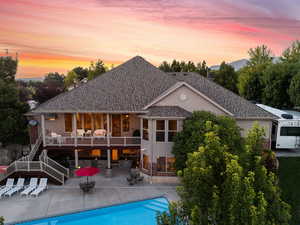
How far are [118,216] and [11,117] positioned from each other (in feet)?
54.0

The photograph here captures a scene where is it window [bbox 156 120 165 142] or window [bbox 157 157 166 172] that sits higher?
window [bbox 156 120 165 142]

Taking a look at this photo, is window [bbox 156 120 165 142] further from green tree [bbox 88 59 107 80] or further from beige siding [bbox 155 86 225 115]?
green tree [bbox 88 59 107 80]

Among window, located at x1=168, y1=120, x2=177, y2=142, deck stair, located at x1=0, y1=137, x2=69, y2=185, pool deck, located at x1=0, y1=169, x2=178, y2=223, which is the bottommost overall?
pool deck, located at x1=0, y1=169, x2=178, y2=223

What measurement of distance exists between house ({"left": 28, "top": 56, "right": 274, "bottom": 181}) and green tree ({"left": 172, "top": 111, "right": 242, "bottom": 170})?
1123 mm

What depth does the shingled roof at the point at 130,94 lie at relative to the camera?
1811 centimetres

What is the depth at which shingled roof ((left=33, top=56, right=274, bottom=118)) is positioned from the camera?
18.1 metres

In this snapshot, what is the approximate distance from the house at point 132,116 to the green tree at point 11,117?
2626mm

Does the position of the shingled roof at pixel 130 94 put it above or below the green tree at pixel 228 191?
above

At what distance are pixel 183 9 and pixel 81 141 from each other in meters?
17.5

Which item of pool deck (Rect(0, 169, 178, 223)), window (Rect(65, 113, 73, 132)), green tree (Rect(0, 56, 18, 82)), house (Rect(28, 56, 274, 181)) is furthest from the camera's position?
green tree (Rect(0, 56, 18, 82))

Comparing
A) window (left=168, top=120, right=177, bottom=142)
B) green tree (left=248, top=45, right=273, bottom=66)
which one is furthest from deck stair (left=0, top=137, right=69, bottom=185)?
green tree (left=248, top=45, right=273, bottom=66)

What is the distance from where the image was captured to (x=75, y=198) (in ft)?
49.2

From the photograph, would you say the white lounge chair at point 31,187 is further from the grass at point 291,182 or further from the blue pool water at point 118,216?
the grass at point 291,182

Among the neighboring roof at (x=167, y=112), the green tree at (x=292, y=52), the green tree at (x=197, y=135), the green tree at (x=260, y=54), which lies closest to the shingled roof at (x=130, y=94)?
the neighboring roof at (x=167, y=112)
